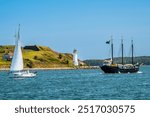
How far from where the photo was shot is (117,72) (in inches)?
5010

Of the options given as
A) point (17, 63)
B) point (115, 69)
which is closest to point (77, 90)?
point (17, 63)

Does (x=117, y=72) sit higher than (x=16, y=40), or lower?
lower

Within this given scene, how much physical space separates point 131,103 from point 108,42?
124 meters

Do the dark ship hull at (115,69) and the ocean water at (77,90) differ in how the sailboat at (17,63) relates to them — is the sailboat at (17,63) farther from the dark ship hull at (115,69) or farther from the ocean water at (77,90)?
the dark ship hull at (115,69)

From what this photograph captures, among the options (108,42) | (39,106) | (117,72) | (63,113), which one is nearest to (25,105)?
(39,106)

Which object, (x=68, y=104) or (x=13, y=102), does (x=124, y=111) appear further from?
(x=13, y=102)

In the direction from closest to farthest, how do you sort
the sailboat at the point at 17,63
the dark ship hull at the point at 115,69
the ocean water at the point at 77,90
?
the ocean water at the point at 77,90 < the sailboat at the point at 17,63 < the dark ship hull at the point at 115,69

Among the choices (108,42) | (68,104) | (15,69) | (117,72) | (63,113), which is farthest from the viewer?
(108,42)

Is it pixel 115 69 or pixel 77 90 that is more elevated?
pixel 77 90

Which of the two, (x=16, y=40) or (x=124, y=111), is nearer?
(x=124, y=111)

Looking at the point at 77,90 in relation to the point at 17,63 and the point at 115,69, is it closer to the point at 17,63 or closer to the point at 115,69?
the point at 17,63

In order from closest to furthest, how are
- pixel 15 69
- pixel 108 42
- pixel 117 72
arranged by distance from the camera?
pixel 15 69, pixel 117 72, pixel 108 42

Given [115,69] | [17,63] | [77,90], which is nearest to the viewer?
[77,90]

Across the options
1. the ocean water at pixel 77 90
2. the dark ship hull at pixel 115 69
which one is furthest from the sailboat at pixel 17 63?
the dark ship hull at pixel 115 69
